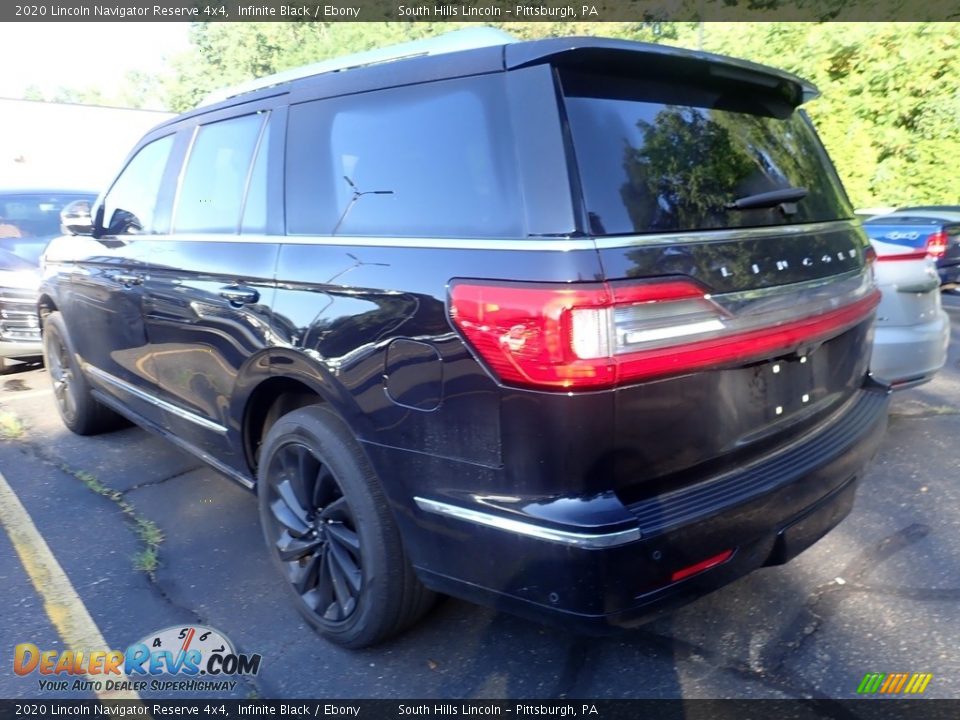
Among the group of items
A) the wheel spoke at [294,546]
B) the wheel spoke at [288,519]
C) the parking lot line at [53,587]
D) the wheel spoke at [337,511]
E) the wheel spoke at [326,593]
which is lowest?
the parking lot line at [53,587]

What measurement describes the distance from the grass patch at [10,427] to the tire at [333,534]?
128 inches

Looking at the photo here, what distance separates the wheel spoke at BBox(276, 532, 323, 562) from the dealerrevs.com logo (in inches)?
14.5

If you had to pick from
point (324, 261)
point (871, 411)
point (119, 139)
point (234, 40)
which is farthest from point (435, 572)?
point (234, 40)

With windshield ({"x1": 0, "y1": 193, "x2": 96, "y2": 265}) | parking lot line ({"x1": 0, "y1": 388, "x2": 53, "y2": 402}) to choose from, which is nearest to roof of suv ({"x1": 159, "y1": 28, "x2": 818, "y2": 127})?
parking lot line ({"x1": 0, "y1": 388, "x2": 53, "y2": 402})

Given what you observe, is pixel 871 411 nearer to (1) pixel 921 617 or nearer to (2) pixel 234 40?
(1) pixel 921 617

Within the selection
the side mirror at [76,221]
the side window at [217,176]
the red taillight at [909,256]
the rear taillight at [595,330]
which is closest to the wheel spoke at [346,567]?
the rear taillight at [595,330]

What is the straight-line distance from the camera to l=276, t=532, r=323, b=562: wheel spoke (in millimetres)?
2709

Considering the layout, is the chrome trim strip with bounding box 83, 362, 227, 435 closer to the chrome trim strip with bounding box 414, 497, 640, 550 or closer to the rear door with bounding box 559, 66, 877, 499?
the chrome trim strip with bounding box 414, 497, 640, 550

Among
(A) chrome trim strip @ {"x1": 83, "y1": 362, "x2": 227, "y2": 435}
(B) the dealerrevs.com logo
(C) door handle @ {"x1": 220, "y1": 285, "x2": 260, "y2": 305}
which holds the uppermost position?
(C) door handle @ {"x1": 220, "y1": 285, "x2": 260, "y2": 305}

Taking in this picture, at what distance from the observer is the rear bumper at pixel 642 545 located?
6.00ft

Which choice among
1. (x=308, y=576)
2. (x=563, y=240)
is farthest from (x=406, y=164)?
(x=308, y=576)

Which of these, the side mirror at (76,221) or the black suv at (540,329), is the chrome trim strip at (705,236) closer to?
the black suv at (540,329)

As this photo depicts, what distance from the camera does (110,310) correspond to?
13.2ft

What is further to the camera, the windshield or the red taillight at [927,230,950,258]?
the windshield
